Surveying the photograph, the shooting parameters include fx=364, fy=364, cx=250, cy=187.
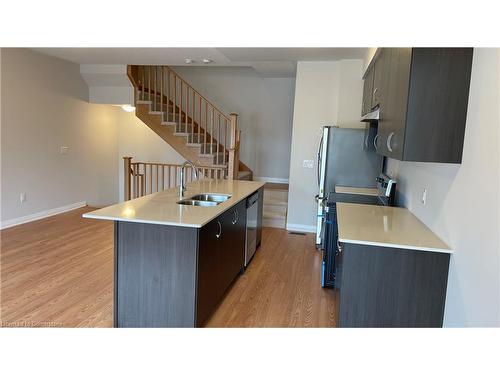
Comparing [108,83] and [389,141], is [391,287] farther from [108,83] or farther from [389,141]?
[108,83]

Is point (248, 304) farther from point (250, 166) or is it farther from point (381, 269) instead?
point (250, 166)

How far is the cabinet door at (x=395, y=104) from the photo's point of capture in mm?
2115

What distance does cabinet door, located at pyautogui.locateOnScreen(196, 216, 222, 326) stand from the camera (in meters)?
2.54

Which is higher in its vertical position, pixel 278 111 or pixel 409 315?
pixel 278 111

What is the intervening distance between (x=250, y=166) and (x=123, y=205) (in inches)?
222

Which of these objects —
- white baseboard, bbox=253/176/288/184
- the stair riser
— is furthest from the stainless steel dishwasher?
white baseboard, bbox=253/176/288/184

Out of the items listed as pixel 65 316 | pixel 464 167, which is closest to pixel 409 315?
pixel 464 167

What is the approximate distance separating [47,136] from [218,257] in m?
4.63

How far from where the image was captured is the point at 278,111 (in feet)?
26.5

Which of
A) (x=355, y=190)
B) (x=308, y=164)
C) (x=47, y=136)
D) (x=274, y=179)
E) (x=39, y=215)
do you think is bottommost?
(x=39, y=215)

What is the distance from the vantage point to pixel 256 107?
8.18m

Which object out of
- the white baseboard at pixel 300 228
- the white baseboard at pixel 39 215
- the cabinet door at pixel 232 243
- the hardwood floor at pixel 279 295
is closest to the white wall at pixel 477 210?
the hardwood floor at pixel 279 295

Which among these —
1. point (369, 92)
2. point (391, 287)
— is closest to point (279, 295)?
point (391, 287)

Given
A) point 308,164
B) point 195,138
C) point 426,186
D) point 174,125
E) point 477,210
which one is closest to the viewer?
point 477,210
